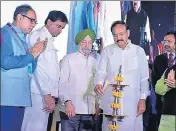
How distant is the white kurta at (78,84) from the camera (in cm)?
247

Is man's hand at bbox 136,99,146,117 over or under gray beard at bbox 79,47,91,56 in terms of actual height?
under

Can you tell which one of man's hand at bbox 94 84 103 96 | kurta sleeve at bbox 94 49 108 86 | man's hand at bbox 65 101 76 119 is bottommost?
man's hand at bbox 65 101 76 119

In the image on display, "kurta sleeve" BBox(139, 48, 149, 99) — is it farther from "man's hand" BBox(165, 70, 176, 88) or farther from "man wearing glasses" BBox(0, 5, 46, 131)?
"man wearing glasses" BBox(0, 5, 46, 131)

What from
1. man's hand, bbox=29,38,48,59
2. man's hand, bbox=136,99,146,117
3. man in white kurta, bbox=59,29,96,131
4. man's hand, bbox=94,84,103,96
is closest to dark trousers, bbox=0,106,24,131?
man in white kurta, bbox=59,29,96,131

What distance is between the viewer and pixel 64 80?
98.0 inches

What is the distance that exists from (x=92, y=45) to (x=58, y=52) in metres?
0.26

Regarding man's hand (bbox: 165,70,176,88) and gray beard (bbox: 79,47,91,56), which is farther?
gray beard (bbox: 79,47,91,56)

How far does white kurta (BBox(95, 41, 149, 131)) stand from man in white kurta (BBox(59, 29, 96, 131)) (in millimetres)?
83

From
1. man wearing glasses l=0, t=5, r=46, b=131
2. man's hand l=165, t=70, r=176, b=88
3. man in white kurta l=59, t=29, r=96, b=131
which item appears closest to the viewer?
man's hand l=165, t=70, r=176, b=88

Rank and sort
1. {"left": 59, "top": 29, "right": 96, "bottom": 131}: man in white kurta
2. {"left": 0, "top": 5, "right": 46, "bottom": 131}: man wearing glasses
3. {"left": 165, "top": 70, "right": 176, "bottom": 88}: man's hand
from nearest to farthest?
1. {"left": 165, "top": 70, "right": 176, "bottom": 88}: man's hand
2. {"left": 0, "top": 5, "right": 46, "bottom": 131}: man wearing glasses
3. {"left": 59, "top": 29, "right": 96, "bottom": 131}: man in white kurta

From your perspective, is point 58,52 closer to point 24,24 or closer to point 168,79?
point 24,24

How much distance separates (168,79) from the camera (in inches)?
86.1

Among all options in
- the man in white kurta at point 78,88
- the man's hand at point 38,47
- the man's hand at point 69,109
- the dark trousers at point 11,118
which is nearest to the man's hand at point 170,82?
the man in white kurta at point 78,88

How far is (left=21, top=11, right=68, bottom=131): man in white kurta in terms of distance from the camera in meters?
2.44
